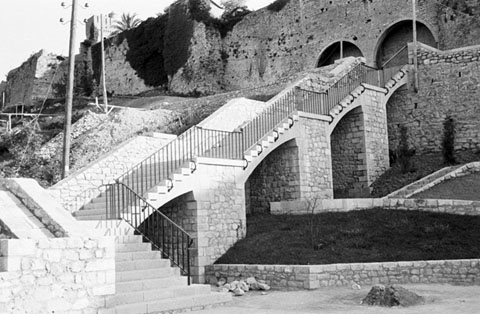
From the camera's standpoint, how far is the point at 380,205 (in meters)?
15.6

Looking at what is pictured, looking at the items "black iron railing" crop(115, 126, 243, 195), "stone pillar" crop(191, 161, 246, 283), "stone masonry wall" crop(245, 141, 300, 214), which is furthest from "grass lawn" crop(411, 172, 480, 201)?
"black iron railing" crop(115, 126, 243, 195)

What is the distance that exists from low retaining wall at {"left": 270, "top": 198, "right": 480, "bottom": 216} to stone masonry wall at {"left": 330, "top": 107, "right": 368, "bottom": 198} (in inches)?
138

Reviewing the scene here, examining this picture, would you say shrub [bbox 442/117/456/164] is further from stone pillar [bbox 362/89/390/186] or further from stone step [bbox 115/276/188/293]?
stone step [bbox 115/276/188/293]

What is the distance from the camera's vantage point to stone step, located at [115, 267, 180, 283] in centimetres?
1012

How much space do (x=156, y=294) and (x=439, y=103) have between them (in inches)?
544

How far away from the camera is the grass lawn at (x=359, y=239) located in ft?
41.6

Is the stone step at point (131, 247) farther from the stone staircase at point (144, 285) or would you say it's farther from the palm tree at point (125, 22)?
the palm tree at point (125, 22)

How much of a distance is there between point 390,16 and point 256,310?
21.0 metres

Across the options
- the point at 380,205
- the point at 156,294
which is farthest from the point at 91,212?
the point at 380,205

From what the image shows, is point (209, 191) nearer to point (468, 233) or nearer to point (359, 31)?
point (468, 233)

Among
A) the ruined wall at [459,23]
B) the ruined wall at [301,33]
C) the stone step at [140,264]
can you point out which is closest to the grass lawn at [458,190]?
the stone step at [140,264]

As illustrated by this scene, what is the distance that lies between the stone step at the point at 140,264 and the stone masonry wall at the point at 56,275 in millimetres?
1455

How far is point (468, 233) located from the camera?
13586 millimetres

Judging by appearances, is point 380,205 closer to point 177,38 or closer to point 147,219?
point 147,219
